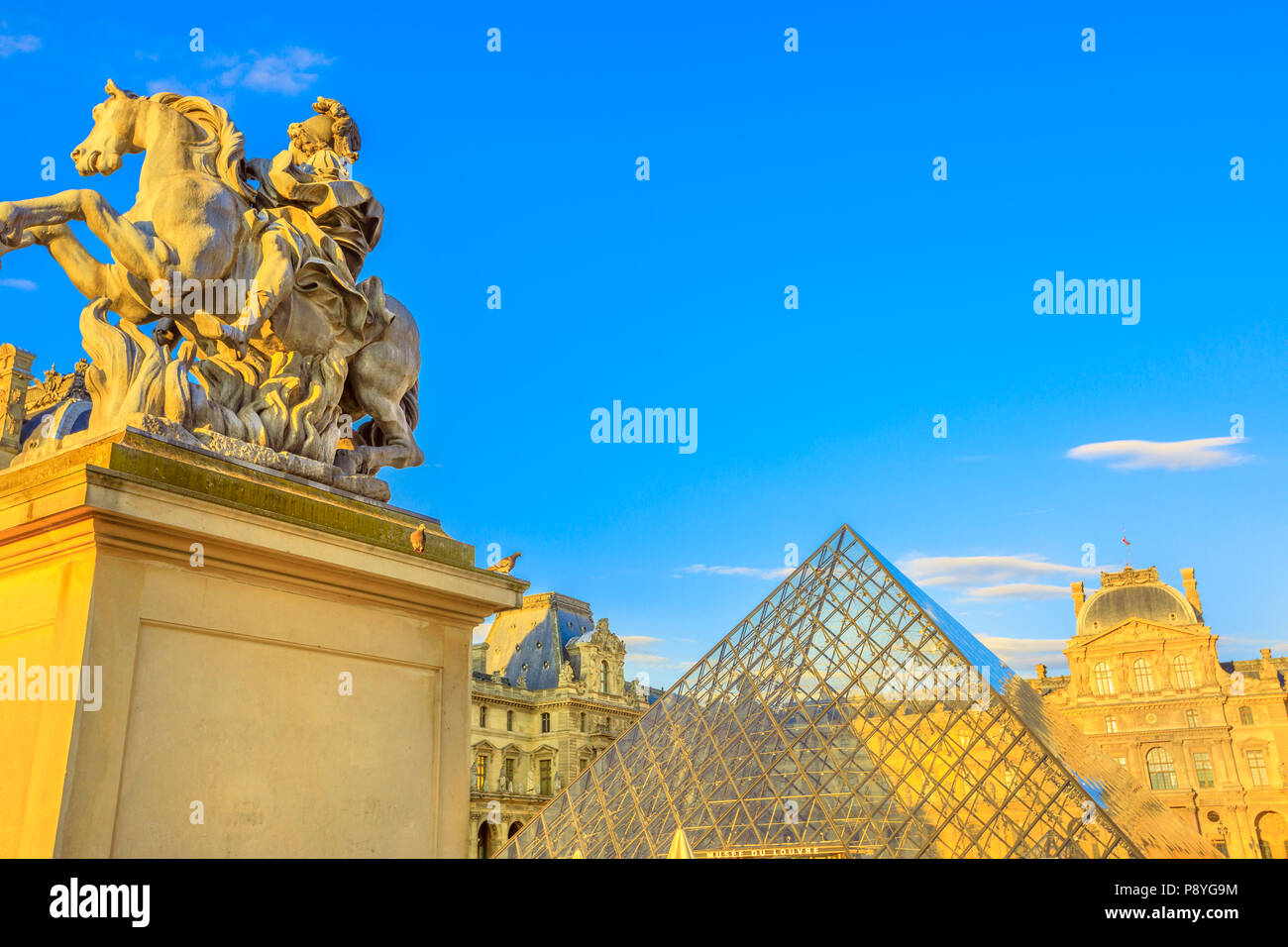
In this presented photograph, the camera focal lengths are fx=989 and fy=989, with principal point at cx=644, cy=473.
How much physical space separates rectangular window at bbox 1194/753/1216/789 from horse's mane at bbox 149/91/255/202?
202 ft

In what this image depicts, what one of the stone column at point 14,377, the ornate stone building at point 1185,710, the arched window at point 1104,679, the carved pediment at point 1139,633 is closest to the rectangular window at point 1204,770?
the ornate stone building at point 1185,710

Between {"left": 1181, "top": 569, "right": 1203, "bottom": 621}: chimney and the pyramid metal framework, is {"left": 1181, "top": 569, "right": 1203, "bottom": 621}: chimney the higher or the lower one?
the higher one

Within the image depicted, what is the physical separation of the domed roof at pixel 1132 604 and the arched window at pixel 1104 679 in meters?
2.27

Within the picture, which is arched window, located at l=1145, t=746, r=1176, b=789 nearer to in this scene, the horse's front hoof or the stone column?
the stone column

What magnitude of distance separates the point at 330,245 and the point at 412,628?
1.26m

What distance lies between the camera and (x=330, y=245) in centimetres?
319

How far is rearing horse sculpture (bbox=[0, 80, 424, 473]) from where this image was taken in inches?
108

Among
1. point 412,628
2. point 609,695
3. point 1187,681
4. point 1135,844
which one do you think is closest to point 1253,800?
point 1187,681

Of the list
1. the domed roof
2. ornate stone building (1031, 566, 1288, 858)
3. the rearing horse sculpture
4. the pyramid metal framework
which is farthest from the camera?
the domed roof

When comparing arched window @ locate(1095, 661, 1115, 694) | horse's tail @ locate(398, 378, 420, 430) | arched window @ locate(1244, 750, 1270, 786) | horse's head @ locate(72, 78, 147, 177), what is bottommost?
horse's tail @ locate(398, 378, 420, 430)

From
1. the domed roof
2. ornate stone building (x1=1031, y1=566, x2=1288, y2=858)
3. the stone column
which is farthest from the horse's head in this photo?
the domed roof

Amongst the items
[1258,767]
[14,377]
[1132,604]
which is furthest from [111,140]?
[1132,604]

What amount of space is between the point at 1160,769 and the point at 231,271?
6204 centimetres
